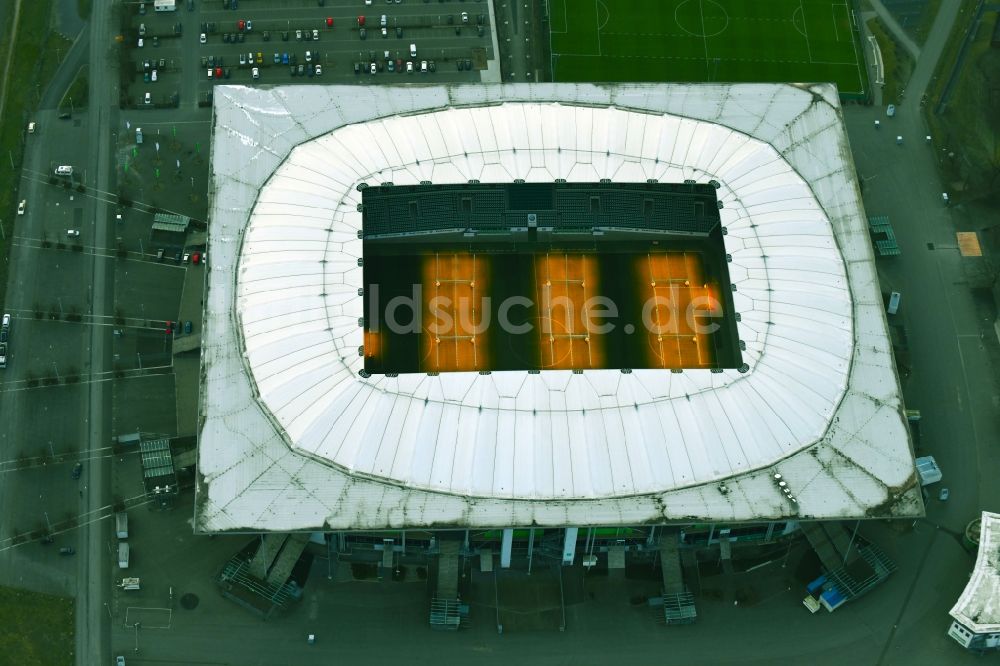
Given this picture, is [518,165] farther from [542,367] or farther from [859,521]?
[859,521]

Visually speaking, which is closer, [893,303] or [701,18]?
[893,303]

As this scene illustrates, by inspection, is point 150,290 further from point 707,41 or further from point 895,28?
point 895,28

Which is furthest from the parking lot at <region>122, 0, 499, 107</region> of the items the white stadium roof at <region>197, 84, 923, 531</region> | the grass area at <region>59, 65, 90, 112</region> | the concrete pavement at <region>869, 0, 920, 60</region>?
the concrete pavement at <region>869, 0, 920, 60</region>

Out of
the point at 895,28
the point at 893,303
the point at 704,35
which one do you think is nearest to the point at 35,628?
the point at 893,303

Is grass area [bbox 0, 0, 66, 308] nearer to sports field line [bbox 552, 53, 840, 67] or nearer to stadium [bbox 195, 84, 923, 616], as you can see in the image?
stadium [bbox 195, 84, 923, 616]

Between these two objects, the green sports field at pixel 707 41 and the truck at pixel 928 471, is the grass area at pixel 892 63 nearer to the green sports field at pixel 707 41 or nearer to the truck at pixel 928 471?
the green sports field at pixel 707 41

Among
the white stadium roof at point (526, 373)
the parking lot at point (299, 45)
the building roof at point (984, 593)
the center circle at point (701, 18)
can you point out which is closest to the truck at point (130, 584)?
the white stadium roof at point (526, 373)
